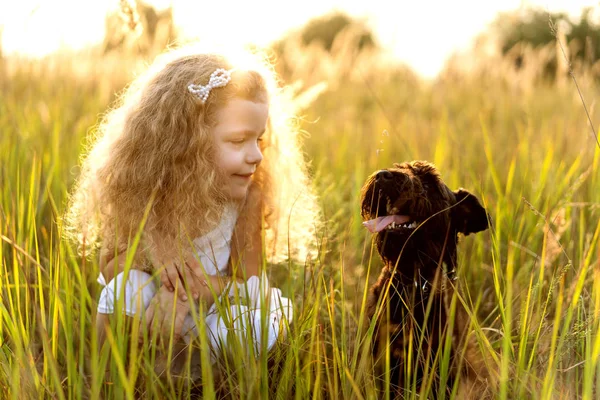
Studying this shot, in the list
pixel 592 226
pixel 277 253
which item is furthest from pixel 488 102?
pixel 277 253

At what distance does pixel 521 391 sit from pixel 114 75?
5636mm

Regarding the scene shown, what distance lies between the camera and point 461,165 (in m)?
3.86

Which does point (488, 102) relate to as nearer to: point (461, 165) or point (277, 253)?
point (461, 165)

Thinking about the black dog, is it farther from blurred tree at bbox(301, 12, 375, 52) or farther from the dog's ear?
blurred tree at bbox(301, 12, 375, 52)

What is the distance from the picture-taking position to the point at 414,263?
→ 1.97 m

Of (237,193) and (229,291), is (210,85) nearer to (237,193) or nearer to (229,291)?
(237,193)

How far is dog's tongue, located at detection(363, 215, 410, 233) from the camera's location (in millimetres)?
1938

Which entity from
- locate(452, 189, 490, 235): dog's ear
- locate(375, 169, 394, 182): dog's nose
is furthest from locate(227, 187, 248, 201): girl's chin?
locate(452, 189, 490, 235): dog's ear

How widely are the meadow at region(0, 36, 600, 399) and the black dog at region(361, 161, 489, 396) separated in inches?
3.5

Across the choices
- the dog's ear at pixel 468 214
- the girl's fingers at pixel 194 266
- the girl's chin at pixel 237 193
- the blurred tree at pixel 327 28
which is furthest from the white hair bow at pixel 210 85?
the blurred tree at pixel 327 28

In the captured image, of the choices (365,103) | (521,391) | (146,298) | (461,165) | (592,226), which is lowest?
(521,391)

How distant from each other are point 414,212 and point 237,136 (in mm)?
699

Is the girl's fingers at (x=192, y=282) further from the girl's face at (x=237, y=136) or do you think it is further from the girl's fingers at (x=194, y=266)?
the girl's face at (x=237, y=136)

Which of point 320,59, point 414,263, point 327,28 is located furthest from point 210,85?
point 327,28
